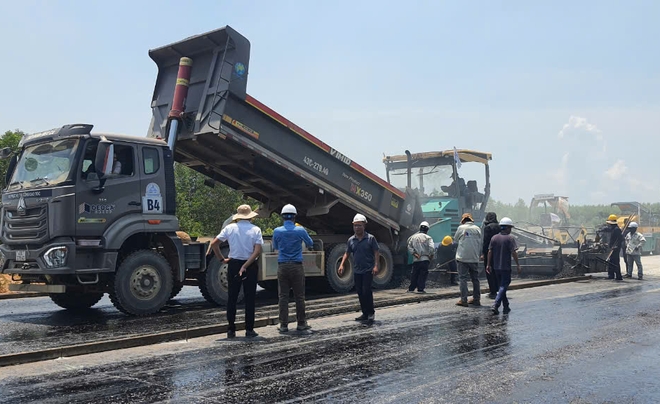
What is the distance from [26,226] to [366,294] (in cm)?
495

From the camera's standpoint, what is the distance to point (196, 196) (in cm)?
2845

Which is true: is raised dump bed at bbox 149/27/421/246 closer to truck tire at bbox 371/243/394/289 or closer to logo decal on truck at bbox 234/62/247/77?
logo decal on truck at bbox 234/62/247/77

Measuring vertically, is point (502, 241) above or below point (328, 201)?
below

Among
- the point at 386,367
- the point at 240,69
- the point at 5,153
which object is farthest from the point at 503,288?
the point at 5,153

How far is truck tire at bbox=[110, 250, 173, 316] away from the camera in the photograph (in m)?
9.26

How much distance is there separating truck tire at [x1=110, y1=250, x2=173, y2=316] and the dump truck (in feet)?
0.05

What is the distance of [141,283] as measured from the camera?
31.2ft

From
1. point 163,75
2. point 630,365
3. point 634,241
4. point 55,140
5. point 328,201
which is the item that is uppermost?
point 163,75

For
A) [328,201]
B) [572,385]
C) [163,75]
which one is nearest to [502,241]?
[328,201]

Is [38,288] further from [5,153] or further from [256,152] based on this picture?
[256,152]

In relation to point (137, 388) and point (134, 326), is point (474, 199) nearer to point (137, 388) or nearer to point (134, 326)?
point (134, 326)

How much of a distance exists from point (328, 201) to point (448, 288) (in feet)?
11.6

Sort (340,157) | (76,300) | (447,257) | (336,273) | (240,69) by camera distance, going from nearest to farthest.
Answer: (240,69)
(76,300)
(340,157)
(336,273)
(447,257)

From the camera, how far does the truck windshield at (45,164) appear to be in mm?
9078
